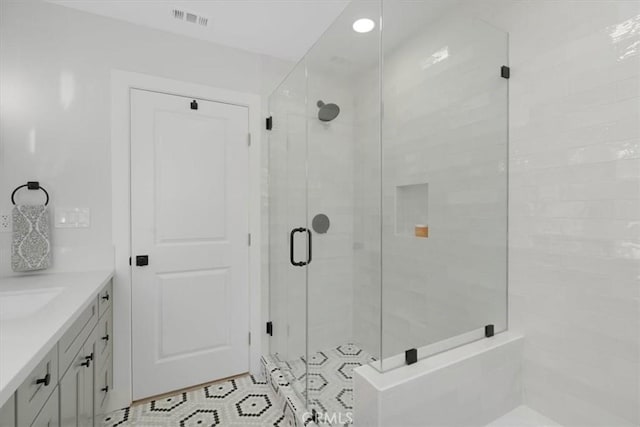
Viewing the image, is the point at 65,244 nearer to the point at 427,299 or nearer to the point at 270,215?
the point at 270,215

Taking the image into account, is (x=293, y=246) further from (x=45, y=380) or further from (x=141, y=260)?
(x=45, y=380)

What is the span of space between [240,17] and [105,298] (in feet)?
6.13

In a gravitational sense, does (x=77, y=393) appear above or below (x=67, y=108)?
below

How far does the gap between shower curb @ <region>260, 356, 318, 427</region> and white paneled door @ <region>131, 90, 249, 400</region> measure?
0.24 metres

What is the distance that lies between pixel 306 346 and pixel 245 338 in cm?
67

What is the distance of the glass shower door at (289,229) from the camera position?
1997 mm

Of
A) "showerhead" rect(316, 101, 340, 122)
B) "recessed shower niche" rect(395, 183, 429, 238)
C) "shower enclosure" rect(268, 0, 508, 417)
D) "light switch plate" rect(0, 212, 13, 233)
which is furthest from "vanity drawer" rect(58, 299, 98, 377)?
"showerhead" rect(316, 101, 340, 122)

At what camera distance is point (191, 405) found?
201 cm

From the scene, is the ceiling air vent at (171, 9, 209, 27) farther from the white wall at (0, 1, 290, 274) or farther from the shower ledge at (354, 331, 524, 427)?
the shower ledge at (354, 331, 524, 427)

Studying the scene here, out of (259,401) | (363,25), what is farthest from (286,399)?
(363,25)

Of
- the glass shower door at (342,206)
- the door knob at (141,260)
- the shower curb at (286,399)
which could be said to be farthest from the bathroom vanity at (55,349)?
the glass shower door at (342,206)

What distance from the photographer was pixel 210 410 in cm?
195

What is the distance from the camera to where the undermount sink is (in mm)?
1368

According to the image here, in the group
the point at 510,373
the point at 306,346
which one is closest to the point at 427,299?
the point at 510,373
